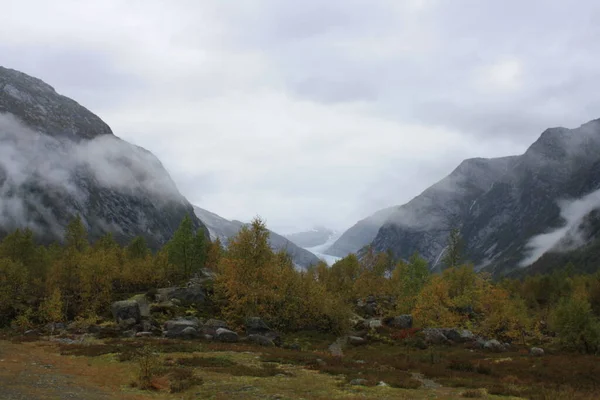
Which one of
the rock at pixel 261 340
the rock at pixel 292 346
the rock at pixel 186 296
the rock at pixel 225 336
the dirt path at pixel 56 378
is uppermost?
the dirt path at pixel 56 378

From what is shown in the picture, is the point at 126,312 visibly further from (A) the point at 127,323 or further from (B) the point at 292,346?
(B) the point at 292,346

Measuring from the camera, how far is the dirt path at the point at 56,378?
21.6 metres

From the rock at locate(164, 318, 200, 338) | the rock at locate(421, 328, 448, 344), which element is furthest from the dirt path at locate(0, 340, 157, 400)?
the rock at locate(421, 328, 448, 344)

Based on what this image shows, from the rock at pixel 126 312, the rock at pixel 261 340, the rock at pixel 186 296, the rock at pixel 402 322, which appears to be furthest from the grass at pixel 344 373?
the rock at pixel 186 296

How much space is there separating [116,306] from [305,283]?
28862 millimetres

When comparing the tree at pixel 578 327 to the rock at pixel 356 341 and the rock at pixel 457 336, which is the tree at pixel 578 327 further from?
the rock at pixel 356 341

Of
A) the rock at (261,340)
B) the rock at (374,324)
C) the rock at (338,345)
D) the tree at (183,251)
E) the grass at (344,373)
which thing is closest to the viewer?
→ the grass at (344,373)

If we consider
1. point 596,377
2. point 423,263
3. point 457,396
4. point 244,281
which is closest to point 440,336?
point 596,377

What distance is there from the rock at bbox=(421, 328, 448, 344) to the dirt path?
45732 mm

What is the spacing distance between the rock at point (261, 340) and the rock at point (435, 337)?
25.0 m

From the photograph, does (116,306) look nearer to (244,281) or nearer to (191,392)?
(244,281)

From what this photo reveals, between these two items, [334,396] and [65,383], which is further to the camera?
[65,383]

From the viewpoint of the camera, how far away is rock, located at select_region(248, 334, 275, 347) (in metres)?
52.2

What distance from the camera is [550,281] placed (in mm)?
125938
